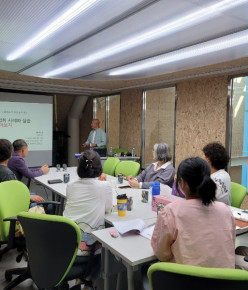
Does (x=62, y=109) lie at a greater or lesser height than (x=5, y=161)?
greater

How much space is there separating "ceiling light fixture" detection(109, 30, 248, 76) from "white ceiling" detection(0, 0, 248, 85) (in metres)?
0.10

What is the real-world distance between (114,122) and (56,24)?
18.5 ft

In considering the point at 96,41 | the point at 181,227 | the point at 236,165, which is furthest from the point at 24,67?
the point at 236,165

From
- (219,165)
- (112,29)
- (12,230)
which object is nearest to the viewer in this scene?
(12,230)

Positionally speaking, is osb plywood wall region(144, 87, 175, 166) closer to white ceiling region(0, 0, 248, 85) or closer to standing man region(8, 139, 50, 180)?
white ceiling region(0, 0, 248, 85)

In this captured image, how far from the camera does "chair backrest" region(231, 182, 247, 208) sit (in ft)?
8.83

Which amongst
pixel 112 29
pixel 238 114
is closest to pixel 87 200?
pixel 112 29

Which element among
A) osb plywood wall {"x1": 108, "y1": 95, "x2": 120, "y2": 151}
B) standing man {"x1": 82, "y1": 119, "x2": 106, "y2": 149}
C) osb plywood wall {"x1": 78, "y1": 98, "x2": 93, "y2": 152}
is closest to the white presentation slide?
standing man {"x1": 82, "y1": 119, "x2": 106, "y2": 149}

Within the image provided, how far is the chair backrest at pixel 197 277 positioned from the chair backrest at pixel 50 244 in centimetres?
64

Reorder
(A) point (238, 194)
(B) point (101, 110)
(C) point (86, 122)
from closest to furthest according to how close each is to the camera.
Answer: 1. (A) point (238, 194)
2. (B) point (101, 110)
3. (C) point (86, 122)

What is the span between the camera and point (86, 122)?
8977mm

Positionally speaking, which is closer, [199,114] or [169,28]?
[169,28]

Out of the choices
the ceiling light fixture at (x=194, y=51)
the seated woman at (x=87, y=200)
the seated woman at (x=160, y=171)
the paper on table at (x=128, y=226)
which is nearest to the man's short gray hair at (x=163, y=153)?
the seated woman at (x=160, y=171)

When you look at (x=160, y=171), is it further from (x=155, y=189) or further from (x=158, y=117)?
(x=158, y=117)
